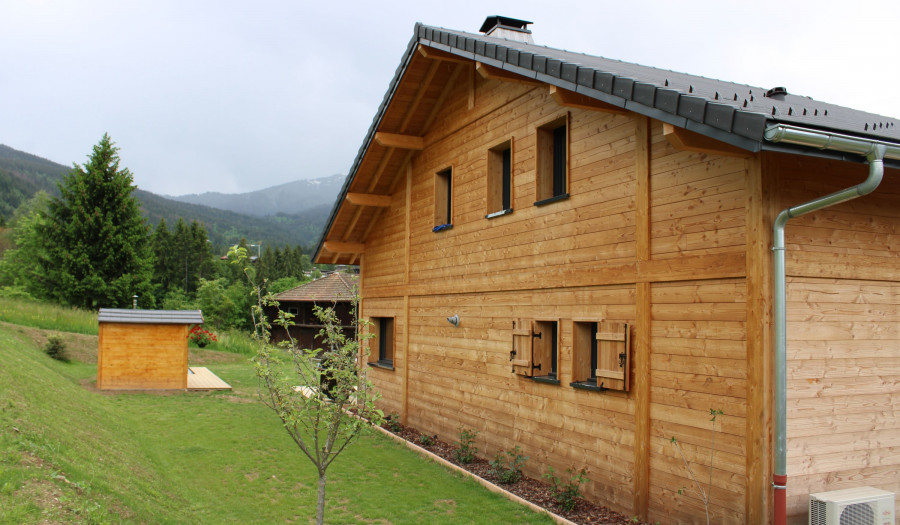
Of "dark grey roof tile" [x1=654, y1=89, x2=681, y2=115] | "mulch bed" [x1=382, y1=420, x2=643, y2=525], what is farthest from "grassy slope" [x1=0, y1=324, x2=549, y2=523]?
"dark grey roof tile" [x1=654, y1=89, x2=681, y2=115]

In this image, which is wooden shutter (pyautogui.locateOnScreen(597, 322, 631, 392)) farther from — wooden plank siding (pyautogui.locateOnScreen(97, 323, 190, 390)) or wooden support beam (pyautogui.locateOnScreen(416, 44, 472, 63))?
wooden plank siding (pyautogui.locateOnScreen(97, 323, 190, 390))

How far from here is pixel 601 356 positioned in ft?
23.5

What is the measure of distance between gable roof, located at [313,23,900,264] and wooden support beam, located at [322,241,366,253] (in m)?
0.21

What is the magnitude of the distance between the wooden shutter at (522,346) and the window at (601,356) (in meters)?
0.90

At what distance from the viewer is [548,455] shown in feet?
26.9

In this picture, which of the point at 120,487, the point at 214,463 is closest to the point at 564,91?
the point at 120,487

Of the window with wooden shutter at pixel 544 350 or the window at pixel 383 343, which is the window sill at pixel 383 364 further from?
the window with wooden shutter at pixel 544 350

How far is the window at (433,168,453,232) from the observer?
11.7m

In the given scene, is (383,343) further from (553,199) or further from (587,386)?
(587,386)

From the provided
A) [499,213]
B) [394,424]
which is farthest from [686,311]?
[394,424]

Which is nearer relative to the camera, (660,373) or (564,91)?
(660,373)

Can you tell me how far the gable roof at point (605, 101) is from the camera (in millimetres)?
4738

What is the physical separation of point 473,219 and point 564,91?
3537mm

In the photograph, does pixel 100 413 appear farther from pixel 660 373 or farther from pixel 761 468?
pixel 761 468
